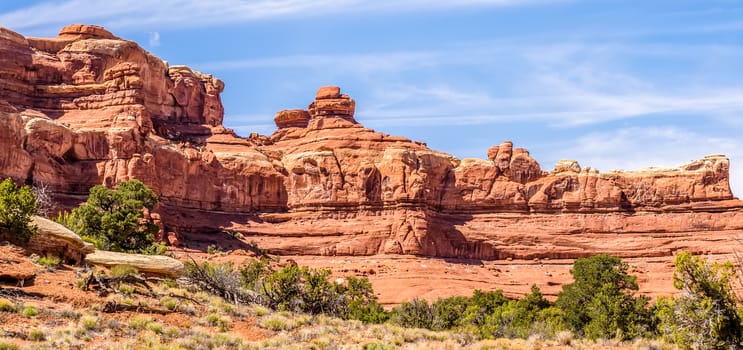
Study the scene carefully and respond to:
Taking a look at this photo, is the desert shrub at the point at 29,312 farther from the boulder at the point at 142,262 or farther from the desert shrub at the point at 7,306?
the boulder at the point at 142,262

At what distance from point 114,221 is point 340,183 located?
112 feet

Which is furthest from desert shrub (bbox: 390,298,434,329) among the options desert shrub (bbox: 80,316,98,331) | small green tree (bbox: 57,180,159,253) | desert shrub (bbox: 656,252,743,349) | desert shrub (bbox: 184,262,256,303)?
desert shrub (bbox: 80,316,98,331)

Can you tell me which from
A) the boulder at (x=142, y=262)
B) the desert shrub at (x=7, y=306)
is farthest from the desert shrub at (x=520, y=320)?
the desert shrub at (x=7, y=306)

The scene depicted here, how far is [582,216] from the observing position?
91.1m

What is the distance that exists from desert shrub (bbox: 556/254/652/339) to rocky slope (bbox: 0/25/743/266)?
2321 cm

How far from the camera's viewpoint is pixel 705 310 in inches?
1030

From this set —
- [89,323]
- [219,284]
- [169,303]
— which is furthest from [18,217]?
[219,284]

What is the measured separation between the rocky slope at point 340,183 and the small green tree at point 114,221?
56.0 ft

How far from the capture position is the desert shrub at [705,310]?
26.3 meters

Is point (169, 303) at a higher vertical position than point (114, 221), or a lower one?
lower

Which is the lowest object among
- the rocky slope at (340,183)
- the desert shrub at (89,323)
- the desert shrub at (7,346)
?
the desert shrub at (7,346)

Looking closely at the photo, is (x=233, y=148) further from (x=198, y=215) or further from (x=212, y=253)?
(x=212, y=253)

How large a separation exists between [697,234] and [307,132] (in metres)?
37.6

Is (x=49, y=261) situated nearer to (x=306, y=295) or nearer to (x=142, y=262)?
(x=142, y=262)
